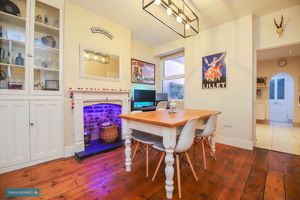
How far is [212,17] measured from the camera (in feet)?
9.66

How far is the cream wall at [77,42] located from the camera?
2.54 meters

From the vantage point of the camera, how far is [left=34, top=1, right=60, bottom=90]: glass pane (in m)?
2.36

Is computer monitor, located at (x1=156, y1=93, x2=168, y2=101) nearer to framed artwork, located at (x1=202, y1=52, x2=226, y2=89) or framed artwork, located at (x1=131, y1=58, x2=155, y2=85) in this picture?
framed artwork, located at (x1=131, y1=58, x2=155, y2=85)

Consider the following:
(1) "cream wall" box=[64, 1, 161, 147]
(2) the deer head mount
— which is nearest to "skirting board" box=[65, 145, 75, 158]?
(1) "cream wall" box=[64, 1, 161, 147]

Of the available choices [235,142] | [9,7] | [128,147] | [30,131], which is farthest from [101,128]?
[235,142]

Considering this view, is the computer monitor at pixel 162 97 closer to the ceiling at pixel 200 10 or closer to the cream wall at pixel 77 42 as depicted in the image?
the cream wall at pixel 77 42

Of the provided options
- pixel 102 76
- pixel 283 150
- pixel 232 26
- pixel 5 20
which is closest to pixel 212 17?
pixel 232 26

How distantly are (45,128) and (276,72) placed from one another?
24.2 ft

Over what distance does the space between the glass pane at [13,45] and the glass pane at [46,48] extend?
0.57ft

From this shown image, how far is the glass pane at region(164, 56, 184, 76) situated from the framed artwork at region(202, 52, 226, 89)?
1.19m

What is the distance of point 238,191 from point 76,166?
7.22 feet

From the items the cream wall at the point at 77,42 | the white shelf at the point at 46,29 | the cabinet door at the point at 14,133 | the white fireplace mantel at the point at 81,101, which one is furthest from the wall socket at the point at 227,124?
the white shelf at the point at 46,29

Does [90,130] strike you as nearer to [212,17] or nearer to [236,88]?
[236,88]

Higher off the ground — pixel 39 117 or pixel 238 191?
pixel 39 117
